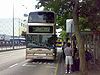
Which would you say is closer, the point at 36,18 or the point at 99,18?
the point at 99,18

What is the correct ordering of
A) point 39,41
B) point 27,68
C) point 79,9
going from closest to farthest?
point 79,9
point 27,68
point 39,41

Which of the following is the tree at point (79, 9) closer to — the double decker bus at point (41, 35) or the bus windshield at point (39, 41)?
the double decker bus at point (41, 35)

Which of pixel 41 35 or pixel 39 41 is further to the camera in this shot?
pixel 39 41

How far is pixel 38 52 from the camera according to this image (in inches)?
1070

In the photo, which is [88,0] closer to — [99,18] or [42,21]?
[99,18]

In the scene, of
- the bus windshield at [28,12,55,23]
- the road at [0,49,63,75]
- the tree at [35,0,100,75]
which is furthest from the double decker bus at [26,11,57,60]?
the tree at [35,0,100,75]

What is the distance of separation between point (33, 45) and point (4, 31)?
93679 mm

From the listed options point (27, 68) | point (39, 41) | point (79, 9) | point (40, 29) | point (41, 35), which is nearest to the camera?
point (79, 9)

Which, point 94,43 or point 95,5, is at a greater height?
point 95,5

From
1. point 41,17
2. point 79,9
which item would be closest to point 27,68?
point 41,17

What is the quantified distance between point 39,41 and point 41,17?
7.01ft

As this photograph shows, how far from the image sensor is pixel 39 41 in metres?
27.2

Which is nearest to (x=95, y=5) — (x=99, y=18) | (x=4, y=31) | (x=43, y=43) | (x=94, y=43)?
(x=99, y=18)

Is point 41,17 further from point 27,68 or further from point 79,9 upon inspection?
point 79,9
